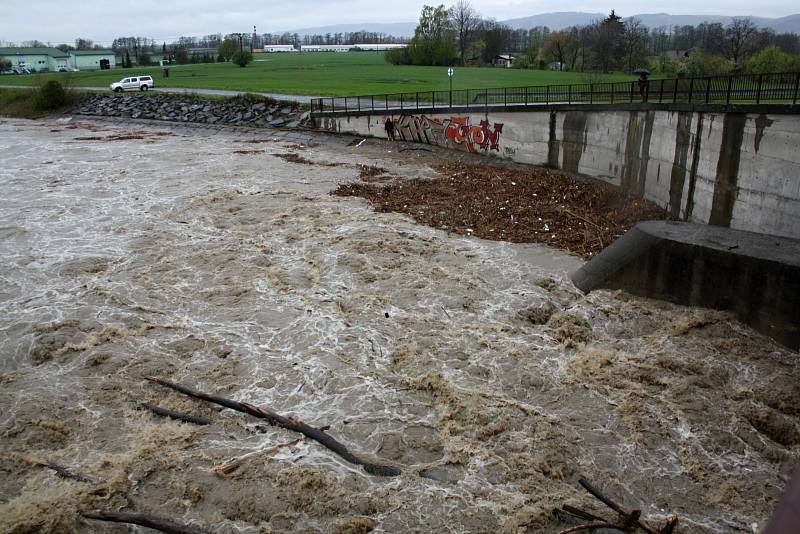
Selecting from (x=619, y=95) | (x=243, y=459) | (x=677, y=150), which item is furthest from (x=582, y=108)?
(x=243, y=459)

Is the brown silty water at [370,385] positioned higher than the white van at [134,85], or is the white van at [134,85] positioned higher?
the white van at [134,85]

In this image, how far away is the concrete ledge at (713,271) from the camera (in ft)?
50.0

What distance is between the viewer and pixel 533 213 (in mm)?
26188

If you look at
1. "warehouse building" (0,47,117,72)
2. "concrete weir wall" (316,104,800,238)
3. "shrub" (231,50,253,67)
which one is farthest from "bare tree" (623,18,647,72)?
"warehouse building" (0,47,117,72)

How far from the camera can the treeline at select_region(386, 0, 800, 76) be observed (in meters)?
54.8

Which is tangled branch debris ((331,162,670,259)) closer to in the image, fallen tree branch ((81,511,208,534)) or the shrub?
fallen tree branch ((81,511,208,534))

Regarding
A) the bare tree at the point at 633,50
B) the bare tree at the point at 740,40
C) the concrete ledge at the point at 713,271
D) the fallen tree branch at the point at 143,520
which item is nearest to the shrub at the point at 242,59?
the bare tree at the point at 633,50

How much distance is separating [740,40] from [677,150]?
2252 inches

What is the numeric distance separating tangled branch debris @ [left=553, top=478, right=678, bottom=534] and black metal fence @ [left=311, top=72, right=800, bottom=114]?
47.8 feet

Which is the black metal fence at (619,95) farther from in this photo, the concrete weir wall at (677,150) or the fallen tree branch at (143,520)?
the fallen tree branch at (143,520)

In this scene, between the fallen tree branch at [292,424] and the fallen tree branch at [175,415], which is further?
the fallen tree branch at [175,415]

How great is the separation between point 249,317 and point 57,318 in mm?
4734

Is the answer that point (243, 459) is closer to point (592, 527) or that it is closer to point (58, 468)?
point (58, 468)

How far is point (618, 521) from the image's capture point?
9883 millimetres
